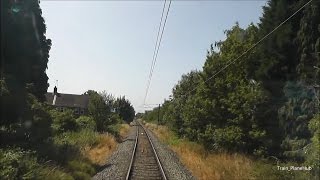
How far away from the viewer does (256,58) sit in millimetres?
27469

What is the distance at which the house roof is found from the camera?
101 meters

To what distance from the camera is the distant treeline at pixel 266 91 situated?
1873 cm

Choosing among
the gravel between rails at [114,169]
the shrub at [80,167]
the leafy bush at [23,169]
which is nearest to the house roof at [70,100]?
the gravel between rails at [114,169]

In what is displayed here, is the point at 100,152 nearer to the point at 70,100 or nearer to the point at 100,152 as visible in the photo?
the point at 100,152

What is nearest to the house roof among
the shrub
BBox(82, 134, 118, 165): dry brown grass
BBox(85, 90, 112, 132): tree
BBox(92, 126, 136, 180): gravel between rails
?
BBox(85, 90, 112, 132): tree

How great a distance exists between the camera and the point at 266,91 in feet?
79.9

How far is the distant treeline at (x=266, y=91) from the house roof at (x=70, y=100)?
72.0m

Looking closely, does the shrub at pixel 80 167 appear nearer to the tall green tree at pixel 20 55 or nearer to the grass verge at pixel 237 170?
the tall green tree at pixel 20 55

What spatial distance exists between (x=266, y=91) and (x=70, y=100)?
276ft

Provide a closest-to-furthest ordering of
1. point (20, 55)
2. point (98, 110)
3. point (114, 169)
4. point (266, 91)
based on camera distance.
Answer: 1. point (114, 169)
2. point (20, 55)
3. point (266, 91)
4. point (98, 110)

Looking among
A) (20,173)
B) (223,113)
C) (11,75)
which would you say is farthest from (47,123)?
(223,113)

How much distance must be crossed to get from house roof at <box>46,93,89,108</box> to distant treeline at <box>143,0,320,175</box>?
236 feet

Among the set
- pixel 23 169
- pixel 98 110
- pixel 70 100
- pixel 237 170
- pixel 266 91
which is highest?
pixel 70 100

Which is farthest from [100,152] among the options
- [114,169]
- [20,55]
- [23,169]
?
[23,169]
